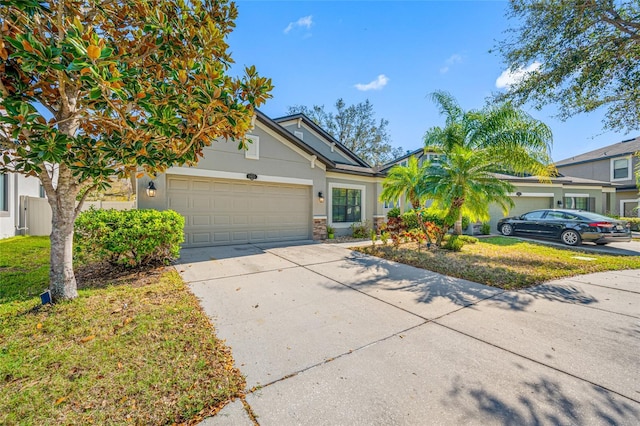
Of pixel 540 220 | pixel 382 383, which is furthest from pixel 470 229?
pixel 382 383

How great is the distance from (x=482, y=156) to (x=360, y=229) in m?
Answer: 5.64

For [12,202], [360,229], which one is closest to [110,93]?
[360,229]

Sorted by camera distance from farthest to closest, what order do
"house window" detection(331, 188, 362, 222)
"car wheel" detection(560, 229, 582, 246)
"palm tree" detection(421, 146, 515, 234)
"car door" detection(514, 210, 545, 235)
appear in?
"house window" detection(331, 188, 362, 222), "car door" detection(514, 210, 545, 235), "car wheel" detection(560, 229, 582, 246), "palm tree" detection(421, 146, 515, 234)

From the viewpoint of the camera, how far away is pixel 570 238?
34.4 ft

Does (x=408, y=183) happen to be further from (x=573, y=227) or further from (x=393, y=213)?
(x=573, y=227)

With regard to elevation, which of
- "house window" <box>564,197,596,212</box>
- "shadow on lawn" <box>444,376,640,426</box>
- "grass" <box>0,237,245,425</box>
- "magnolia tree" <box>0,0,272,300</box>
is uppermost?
"magnolia tree" <box>0,0,272,300</box>

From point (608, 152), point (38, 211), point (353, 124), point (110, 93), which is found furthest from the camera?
→ point (353, 124)

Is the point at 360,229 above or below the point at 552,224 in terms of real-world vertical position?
below

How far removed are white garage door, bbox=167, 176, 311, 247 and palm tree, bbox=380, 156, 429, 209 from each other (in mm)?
3234

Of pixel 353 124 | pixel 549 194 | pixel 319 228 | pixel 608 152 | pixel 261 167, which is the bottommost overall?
pixel 319 228

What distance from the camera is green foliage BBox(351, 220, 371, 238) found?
1188 cm

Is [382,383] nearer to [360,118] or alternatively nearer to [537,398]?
[537,398]

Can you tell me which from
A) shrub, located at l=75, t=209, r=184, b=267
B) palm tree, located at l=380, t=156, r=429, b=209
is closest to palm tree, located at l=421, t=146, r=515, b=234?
palm tree, located at l=380, t=156, r=429, b=209

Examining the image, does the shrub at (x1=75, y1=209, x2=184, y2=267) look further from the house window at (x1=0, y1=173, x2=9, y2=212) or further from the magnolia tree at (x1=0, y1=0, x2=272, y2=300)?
the house window at (x1=0, y1=173, x2=9, y2=212)
